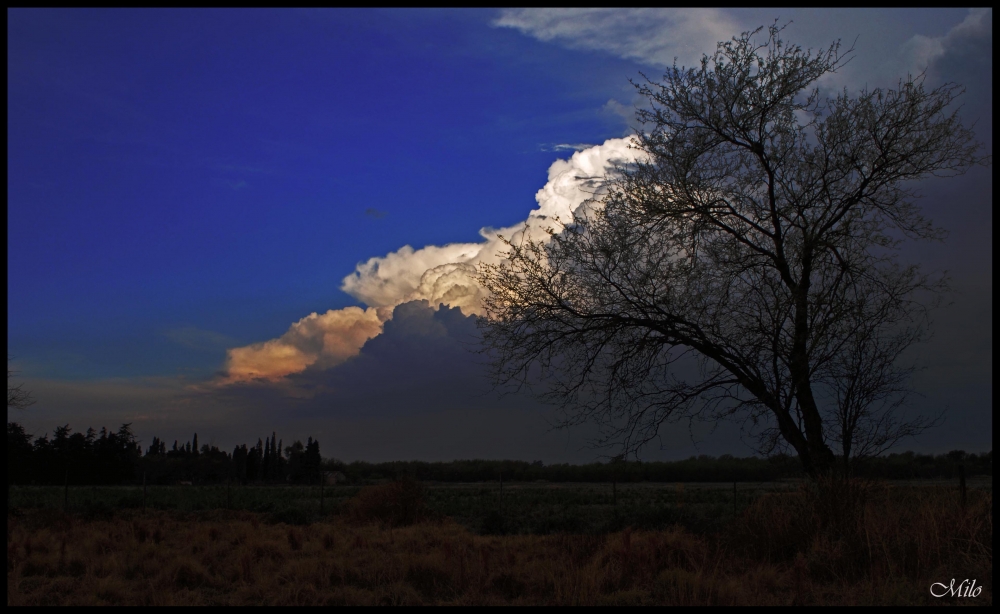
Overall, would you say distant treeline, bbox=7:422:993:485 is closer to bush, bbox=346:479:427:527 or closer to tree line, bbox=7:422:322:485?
tree line, bbox=7:422:322:485

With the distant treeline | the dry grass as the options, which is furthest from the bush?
the distant treeline

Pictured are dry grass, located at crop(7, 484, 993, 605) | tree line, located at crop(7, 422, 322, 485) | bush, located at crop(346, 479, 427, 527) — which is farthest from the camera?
tree line, located at crop(7, 422, 322, 485)

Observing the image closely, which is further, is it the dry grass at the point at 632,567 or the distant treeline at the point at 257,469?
the distant treeline at the point at 257,469

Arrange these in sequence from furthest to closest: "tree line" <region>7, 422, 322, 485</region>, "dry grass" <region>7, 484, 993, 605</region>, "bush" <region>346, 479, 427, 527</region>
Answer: "tree line" <region>7, 422, 322, 485</region> → "bush" <region>346, 479, 427, 527</region> → "dry grass" <region>7, 484, 993, 605</region>

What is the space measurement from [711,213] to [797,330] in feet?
7.83

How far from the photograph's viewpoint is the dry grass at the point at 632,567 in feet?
28.1

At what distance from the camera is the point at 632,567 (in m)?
10.2

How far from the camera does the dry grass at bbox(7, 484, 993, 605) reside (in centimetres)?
857

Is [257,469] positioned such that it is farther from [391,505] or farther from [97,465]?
[391,505]

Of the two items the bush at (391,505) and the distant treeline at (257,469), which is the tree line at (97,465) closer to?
the distant treeline at (257,469)

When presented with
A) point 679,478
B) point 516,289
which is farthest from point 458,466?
point 516,289

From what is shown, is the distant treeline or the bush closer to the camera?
the bush

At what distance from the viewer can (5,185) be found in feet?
20.0

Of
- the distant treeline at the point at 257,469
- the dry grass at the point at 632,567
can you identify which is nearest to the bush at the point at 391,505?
the dry grass at the point at 632,567
